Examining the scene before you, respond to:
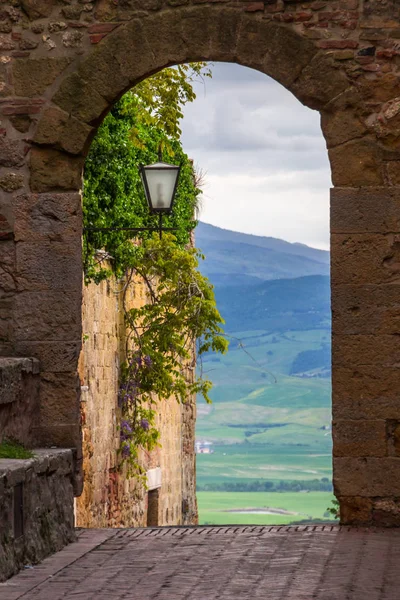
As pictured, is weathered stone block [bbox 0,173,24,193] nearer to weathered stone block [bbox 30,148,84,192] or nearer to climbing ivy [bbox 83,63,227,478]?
weathered stone block [bbox 30,148,84,192]

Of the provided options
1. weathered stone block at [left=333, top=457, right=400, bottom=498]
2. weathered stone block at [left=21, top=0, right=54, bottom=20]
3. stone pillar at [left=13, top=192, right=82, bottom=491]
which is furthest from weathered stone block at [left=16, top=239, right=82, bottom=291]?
weathered stone block at [left=333, top=457, right=400, bottom=498]

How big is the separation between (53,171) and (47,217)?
29 cm

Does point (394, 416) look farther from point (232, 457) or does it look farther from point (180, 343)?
point (232, 457)

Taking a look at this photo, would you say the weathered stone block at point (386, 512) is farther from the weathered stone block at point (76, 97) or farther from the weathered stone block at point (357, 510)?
the weathered stone block at point (76, 97)

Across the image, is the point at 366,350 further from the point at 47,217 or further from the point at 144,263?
the point at 144,263

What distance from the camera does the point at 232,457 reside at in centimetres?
4559

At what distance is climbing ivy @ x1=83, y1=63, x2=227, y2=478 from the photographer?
10867mm

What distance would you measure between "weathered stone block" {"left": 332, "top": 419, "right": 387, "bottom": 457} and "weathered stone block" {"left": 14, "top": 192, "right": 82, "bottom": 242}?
199 centimetres

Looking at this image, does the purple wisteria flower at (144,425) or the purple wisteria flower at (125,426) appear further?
the purple wisteria flower at (144,425)

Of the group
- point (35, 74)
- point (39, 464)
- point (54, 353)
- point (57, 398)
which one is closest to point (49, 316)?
point (54, 353)

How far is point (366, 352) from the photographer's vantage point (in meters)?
7.70

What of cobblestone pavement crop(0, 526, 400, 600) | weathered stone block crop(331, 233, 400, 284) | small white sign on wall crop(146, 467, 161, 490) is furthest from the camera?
small white sign on wall crop(146, 467, 161, 490)

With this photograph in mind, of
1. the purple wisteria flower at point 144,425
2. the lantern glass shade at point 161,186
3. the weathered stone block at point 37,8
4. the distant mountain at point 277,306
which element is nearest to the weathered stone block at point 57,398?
the weathered stone block at point 37,8

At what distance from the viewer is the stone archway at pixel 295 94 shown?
7.69 m
